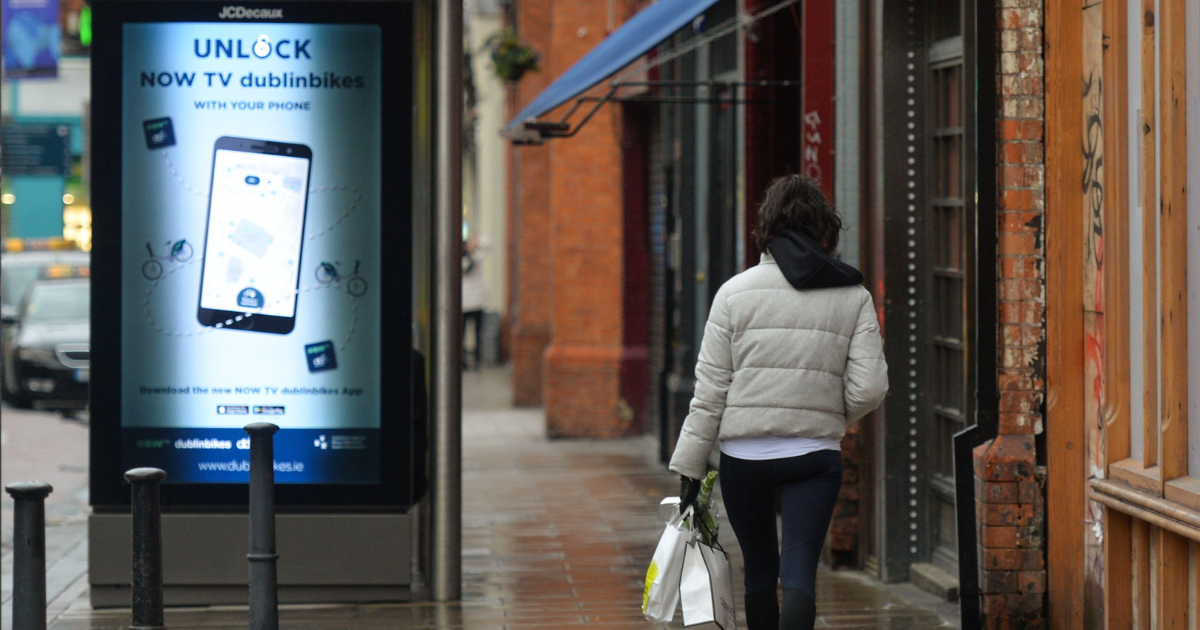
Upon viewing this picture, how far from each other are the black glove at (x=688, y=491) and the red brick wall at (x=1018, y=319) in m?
1.48

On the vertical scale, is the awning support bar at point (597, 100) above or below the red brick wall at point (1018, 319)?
above

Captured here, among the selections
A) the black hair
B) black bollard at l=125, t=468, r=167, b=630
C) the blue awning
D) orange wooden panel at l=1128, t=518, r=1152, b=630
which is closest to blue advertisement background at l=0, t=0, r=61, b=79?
the blue awning

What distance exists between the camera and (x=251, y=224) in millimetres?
6574

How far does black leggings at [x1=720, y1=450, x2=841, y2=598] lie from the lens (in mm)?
4570

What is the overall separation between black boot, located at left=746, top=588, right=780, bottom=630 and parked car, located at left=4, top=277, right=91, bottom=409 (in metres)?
14.0

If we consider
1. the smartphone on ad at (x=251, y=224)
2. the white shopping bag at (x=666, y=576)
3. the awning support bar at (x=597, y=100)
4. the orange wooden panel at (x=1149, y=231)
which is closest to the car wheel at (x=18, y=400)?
the awning support bar at (x=597, y=100)

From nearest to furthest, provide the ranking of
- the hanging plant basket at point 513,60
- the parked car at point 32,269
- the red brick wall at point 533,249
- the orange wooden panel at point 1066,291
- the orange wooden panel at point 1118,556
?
the orange wooden panel at point 1118,556 < the orange wooden panel at point 1066,291 < the hanging plant basket at point 513,60 < the red brick wall at point 533,249 < the parked car at point 32,269

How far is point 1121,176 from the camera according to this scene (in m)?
5.15

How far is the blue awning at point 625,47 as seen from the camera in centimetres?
727

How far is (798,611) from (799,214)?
122cm

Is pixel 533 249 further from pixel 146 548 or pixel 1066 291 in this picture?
pixel 146 548

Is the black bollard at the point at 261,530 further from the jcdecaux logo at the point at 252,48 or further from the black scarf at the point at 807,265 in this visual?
the jcdecaux logo at the point at 252,48

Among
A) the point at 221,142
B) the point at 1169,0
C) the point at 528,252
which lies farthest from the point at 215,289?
the point at 528,252

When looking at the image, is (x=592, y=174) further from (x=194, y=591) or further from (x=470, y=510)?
(x=194, y=591)
